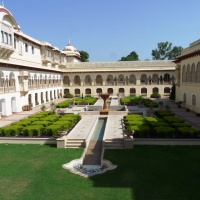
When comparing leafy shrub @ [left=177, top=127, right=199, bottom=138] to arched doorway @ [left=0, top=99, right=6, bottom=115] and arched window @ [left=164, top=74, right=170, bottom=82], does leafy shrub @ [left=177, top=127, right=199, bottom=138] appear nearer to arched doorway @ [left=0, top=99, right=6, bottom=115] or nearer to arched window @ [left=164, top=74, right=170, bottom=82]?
arched doorway @ [left=0, top=99, right=6, bottom=115]

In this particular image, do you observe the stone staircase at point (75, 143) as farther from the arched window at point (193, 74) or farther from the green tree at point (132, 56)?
the green tree at point (132, 56)

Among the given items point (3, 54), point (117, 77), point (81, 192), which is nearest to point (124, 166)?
point (81, 192)

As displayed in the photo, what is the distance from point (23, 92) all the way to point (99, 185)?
23.9 metres

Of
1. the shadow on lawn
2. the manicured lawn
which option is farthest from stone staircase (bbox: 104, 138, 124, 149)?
the manicured lawn

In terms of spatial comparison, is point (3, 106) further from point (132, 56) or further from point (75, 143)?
point (132, 56)

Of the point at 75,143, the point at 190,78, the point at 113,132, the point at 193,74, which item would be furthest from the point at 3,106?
the point at 190,78

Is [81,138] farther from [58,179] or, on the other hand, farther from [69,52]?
[69,52]

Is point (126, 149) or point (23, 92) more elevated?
point (23, 92)

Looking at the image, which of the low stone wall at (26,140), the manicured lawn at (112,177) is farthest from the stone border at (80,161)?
the low stone wall at (26,140)

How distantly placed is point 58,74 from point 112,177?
138 ft

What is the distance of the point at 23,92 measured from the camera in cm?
2981

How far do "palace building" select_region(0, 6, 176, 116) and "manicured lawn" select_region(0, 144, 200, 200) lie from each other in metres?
16.2

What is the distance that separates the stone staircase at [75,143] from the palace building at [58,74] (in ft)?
48.2

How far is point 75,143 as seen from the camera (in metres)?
14.1
